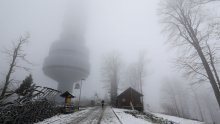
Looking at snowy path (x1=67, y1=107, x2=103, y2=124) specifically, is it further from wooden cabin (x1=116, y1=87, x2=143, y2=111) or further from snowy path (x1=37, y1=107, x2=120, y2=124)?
wooden cabin (x1=116, y1=87, x2=143, y2=111)

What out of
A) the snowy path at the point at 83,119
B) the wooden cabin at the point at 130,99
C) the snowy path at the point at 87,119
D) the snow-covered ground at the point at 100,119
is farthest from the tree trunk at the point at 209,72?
the wooden cabin at the point at 130,99

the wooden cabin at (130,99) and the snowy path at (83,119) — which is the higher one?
the wooden cabin at (130,99)

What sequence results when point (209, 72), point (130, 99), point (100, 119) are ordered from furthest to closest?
point (130, 99)
point (100, 119)
point (209, 72)

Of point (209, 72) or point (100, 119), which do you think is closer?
point (209, 72)

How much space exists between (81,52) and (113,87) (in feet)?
143

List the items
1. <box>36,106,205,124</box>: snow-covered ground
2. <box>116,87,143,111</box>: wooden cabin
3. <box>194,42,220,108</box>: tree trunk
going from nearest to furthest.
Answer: <box>36,106,205,124</box>: snow-covered ground → <box>194,42,220,108</box>: tree trunk → <box>116,87,143,111</box>: wooden cabin

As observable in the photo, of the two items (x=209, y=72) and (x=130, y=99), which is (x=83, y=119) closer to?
(x=209, y=72)

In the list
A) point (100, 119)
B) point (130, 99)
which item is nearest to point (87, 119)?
point (100, 119)

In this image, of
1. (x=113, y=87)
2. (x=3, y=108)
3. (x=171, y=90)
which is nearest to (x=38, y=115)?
(x=3, y=108)

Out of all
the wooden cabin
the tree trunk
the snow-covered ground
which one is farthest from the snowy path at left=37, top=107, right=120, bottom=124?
the wooden cabin

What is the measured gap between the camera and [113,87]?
1572 inches

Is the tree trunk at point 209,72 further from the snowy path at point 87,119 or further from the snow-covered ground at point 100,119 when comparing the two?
the snowy path at point 87,119

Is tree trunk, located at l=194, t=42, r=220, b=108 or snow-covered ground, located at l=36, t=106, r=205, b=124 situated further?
tree trunk, located at l=194, t=42, r=220, b=108

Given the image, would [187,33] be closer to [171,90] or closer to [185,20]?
[185,20]
